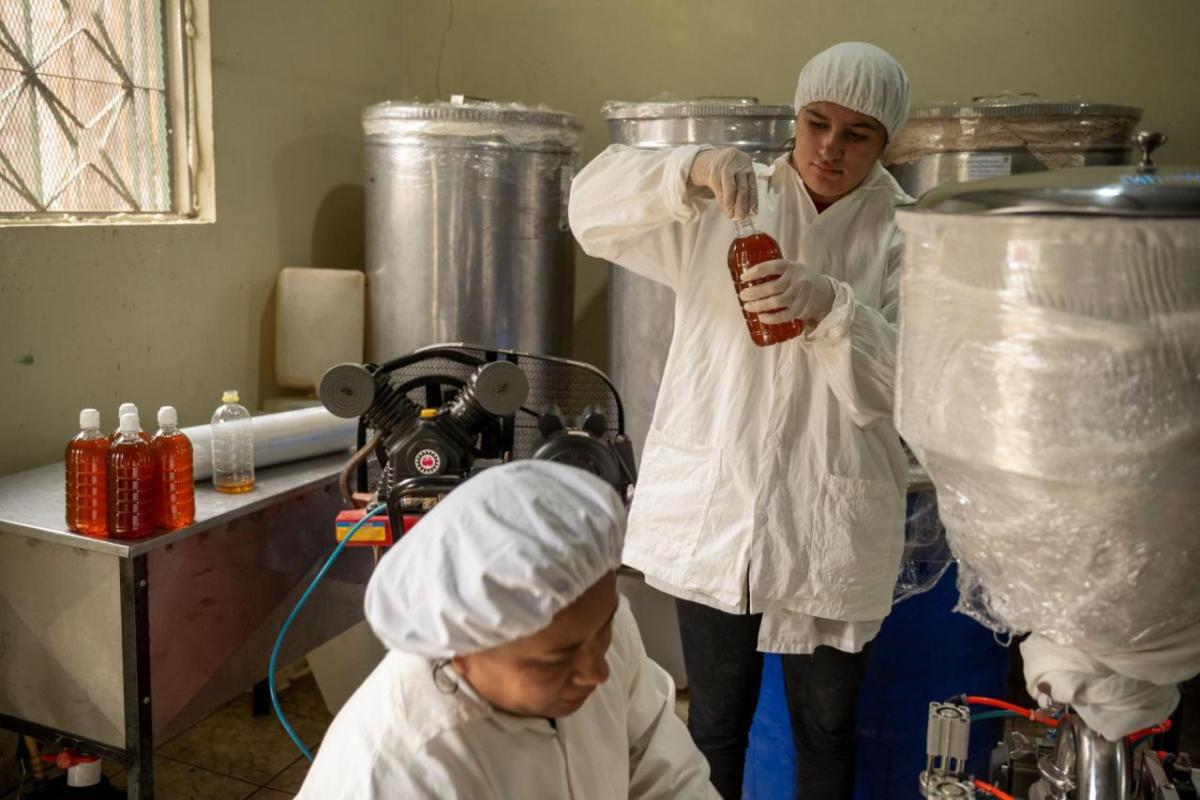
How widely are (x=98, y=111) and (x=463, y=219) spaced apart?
916mm

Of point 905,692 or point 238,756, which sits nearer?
point 905,692

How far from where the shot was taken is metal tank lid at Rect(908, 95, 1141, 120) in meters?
2.52

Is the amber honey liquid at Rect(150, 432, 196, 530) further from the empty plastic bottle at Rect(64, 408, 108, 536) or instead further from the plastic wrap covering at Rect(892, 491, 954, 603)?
the plastic wrap covering at Rect(892, 491, 954, 603)

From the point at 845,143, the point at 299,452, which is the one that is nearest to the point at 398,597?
the point at 845,143

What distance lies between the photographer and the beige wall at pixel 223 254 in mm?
2385

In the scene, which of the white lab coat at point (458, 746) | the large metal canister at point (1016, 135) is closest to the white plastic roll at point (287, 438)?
the white lab coat at point (458, 746)

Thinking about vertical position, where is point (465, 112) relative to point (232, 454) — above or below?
above

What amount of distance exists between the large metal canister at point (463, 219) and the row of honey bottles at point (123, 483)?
1065 millimetres

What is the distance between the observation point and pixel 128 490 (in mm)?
1897

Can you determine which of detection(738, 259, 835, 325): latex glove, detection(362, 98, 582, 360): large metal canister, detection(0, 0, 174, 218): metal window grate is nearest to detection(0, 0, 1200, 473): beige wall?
detection(0, 0, 174, 218): metal window grate

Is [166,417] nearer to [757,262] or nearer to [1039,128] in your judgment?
[757,262]

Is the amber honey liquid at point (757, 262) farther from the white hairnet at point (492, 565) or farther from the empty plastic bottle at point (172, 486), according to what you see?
the empty plastic bottle at point (172, 486)

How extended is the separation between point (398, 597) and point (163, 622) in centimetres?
127

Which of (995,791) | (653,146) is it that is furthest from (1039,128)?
(995,791)
